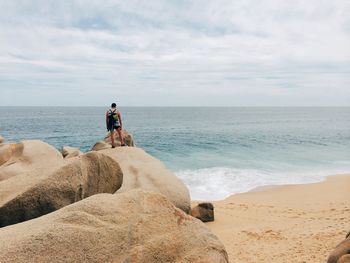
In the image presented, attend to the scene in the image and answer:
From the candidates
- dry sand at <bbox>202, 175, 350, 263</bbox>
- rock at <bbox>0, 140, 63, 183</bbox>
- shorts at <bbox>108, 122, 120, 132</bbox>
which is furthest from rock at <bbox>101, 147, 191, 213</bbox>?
shorts at <bbox>108, 122, 120, 132</bbox>

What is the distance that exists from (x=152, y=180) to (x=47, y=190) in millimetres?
4005

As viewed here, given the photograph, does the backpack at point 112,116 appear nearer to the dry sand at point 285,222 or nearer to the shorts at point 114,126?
the shorts at point 114,126

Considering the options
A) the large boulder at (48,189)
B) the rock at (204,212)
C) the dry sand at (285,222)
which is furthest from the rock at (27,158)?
the dry sand at (285,222)

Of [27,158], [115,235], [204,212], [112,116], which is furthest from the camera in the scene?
[112,116]

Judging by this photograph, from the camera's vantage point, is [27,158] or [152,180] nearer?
[152,180]

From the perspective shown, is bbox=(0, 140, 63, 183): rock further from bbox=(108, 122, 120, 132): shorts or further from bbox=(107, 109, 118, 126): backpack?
bbox=(107, 109, 118, 126): backpack

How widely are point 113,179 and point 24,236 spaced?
3.14 metres

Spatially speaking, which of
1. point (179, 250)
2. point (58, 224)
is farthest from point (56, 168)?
point (179, 250)

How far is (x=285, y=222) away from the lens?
1228 centimetres

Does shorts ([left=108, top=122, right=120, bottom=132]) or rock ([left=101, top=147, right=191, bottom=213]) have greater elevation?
shorts ([left=108, top=122, right=120, bottom=132])

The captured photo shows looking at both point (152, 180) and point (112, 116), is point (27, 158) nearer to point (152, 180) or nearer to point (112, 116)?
point (112, 116)

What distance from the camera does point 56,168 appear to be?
21.6 feet

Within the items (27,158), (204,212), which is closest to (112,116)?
(27,158)

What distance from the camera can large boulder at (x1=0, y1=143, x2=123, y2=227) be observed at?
6.36 meters
